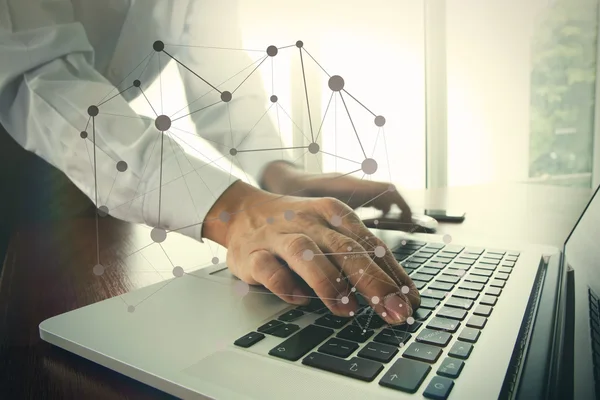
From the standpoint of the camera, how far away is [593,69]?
0.84 feet

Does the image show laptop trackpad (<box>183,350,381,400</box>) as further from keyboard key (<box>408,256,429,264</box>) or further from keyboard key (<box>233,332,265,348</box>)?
keyboard key (<box>408,256,429,264</box>)

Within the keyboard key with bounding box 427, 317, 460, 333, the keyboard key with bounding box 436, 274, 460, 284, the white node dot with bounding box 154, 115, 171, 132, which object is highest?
the white node dot with bounding box 154, 115, 171, 132

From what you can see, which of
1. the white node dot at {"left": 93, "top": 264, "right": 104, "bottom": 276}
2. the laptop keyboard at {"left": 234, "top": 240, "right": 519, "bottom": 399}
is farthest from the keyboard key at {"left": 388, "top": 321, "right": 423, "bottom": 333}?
the white node dot at {"left": 93, "top": 264, "right": 104, "bottom": 276}

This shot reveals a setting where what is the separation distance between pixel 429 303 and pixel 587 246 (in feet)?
0.44

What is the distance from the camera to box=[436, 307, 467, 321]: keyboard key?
9.8 inches

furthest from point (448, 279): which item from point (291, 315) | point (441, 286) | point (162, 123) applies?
point (162, 123)

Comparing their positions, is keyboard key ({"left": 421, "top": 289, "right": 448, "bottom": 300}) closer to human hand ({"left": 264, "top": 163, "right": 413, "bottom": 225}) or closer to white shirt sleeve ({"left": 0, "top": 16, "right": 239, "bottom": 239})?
human hand ({"left": 264, "top": 163, "right": 413, "bottom": 225})

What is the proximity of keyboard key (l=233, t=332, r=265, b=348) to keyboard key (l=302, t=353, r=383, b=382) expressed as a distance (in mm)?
34

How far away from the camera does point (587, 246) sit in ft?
1.01

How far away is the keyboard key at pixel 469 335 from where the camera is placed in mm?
220

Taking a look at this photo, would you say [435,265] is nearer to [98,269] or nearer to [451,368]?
[451,368]

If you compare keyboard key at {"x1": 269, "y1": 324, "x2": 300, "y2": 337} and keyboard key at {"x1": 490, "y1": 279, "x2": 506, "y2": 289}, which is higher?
keyboard key at {"x1": 269, "y1": 324, "x2": 300, "y2": 337}

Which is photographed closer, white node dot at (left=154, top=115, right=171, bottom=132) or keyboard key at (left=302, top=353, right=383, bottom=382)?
keyboard key at (left=302, top=353, right=383, bottom=382)

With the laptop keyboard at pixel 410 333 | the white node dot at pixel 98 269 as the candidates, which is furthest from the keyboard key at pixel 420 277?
the white node dot at pixel 98 269
